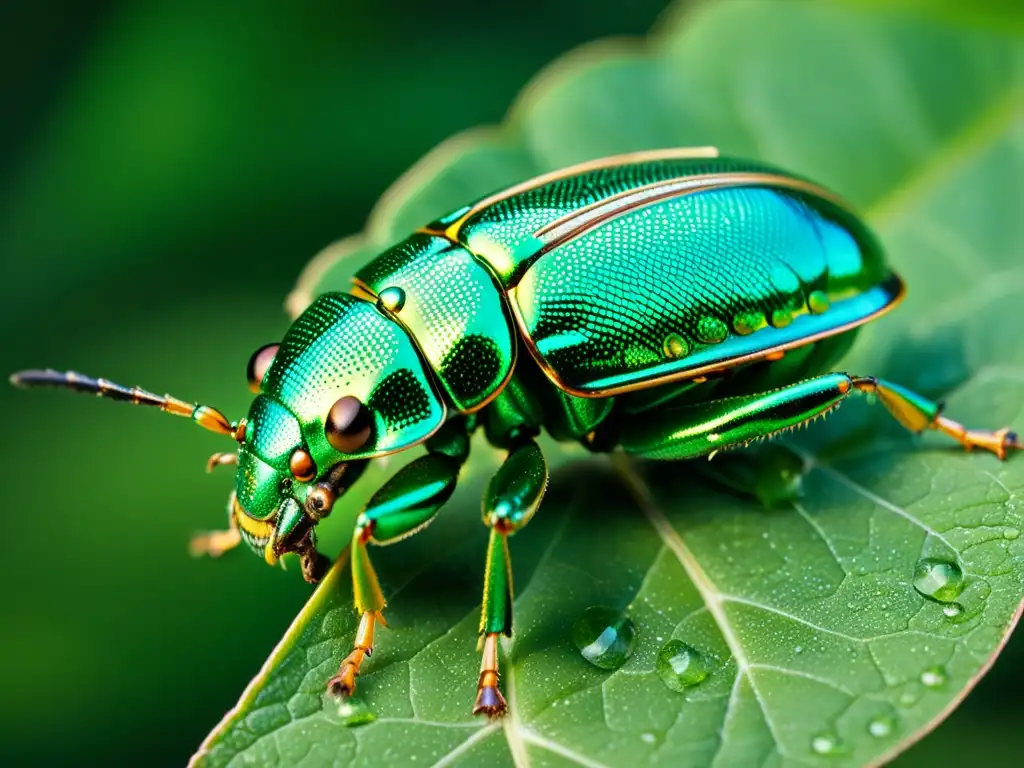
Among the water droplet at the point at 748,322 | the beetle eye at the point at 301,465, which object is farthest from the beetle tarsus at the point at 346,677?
the water droplet at the point at 748,322

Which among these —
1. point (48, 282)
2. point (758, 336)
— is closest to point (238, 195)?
point (48, 282)

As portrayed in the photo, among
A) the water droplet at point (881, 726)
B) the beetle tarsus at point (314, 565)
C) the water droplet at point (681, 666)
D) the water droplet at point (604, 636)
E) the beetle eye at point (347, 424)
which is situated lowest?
the water droplet at point (881, 726)

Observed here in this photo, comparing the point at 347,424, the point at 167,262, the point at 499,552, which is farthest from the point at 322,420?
the point at 167,262

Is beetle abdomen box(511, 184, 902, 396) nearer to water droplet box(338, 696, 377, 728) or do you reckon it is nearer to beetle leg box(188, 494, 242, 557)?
water droplet box(338, 696, 377, 728)

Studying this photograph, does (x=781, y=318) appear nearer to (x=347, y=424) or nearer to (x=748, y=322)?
(x=748, y=322)

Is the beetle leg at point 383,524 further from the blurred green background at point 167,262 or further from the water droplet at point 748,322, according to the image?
the blurred green background at point 167,262

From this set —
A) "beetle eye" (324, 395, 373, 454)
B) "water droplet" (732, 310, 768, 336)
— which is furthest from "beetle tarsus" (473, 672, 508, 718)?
"water droplet" (732, 310, 768, 336)

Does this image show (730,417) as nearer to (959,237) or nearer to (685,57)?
(959,237)
